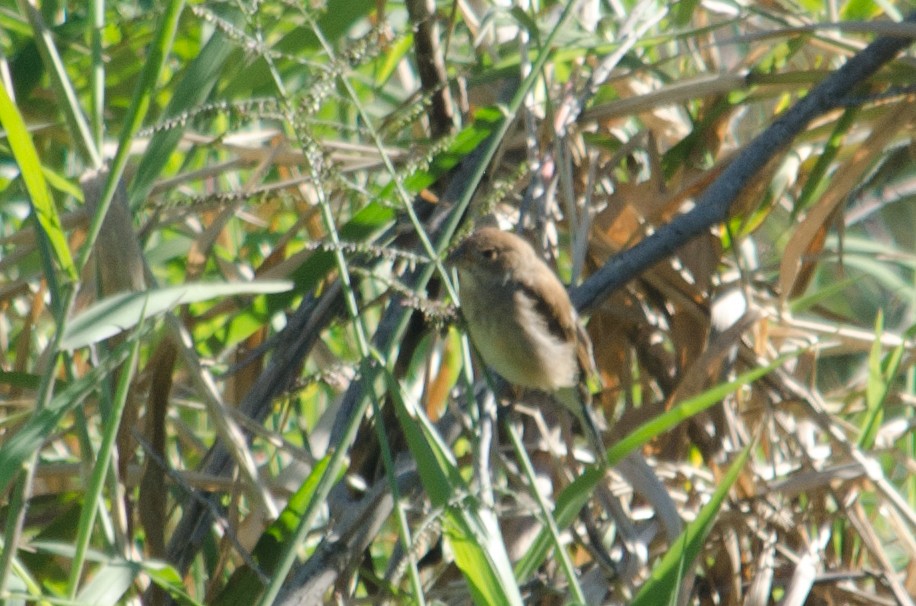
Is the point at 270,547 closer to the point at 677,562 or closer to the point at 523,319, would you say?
the point at 677,562

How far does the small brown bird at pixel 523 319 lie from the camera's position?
2473 millimetres

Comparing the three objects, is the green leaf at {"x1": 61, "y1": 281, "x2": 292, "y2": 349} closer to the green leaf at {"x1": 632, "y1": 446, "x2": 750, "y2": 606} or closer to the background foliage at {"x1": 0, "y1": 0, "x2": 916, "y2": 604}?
the background foliage at {"x1": 0, "y1": 0, "x2": 916, "y2": 604}

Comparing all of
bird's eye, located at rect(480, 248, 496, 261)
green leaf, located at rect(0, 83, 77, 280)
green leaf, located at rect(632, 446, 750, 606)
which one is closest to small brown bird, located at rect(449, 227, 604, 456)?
bird's eye, located at rect(480, 248, 496, 261)

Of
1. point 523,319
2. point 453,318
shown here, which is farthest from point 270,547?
point 523,319

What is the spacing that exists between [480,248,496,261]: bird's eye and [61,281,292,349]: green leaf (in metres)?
1.23

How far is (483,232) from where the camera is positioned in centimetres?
272

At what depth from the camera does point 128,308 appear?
1514 mm

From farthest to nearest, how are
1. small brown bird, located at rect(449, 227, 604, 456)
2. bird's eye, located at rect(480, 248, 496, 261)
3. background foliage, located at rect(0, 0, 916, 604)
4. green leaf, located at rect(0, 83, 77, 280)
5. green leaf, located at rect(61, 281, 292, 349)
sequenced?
bird's eye, located at rect(480, 248, 496, 261), small brown bird, located at rect(449, 227, 604, 456), background foliage, located at rect(0, 0, 916, 604), green leaf, located at rect(0, 83, 77, 280), green leaf, located at rect(61, 281, 292, 349)

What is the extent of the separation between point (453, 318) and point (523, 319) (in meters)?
0.99

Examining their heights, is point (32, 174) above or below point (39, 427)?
above

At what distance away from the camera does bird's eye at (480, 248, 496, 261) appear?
276cm

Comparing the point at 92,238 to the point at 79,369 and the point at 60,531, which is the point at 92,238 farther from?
the point at 79,369

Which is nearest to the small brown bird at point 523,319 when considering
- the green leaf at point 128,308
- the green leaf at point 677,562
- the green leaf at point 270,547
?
the green leaf at point 270,547

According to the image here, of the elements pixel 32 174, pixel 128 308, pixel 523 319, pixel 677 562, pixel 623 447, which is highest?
pixel 32 174
